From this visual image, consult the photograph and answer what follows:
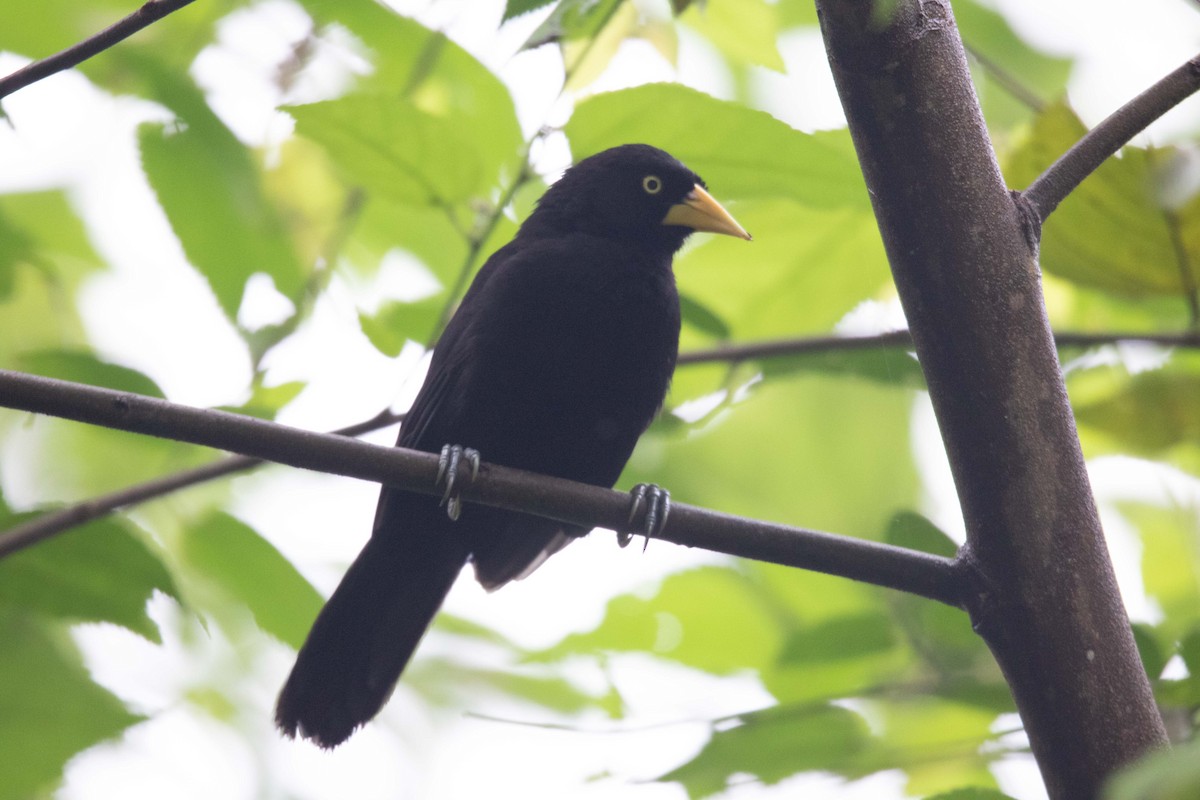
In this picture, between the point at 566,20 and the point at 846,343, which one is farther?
→ the point at 846,343

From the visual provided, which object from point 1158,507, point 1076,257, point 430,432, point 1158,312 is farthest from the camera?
point 430,432

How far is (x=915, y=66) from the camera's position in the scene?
6.73ft

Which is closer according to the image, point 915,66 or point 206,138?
point 915,66

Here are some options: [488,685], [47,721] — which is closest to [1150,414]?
[488,685]

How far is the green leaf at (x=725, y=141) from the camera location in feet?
8.80

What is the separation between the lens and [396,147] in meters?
2.78

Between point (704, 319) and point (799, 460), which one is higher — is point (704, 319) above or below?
above

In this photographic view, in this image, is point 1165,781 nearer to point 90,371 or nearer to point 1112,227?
point 1112,227

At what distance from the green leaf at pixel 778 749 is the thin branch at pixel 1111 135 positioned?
1.04 m

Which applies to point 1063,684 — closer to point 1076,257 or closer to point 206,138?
point 1076,257

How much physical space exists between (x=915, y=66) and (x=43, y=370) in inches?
80.4

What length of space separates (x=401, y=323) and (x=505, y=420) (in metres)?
0.87

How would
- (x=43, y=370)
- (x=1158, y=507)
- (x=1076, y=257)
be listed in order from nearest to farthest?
(x=1076, y=257), (x=43, y=370), (x=1158, y=507)

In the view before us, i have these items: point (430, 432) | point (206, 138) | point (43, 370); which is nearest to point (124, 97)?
point (206, 138)
